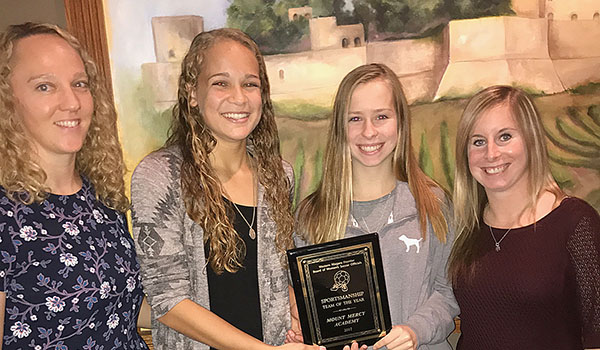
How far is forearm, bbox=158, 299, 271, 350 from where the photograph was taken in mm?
1892

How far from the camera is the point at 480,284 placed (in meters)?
2.14

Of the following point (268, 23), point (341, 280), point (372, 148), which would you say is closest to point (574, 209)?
point (372, 148)

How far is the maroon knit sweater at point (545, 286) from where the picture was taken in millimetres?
1971

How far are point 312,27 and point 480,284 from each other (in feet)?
5.07

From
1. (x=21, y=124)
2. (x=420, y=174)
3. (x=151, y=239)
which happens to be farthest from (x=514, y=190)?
(x=21, y=124)

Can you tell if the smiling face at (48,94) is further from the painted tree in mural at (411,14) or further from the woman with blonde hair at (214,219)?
the painted tree in mural at (411,14)

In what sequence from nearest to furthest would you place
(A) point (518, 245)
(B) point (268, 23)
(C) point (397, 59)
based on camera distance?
(A) point (518, 245)
(B) point (268, 23)
(C) point (397, 59)

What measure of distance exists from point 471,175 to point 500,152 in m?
0.23

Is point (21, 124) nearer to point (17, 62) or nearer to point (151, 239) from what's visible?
point (17, 62)

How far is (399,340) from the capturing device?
6.75ft

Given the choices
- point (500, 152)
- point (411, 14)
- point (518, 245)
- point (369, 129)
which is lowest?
point (518, 245)

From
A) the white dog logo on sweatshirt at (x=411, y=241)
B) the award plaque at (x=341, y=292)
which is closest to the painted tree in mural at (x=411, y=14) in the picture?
the white dog logo on sweatshirt at (x=411, y=241)

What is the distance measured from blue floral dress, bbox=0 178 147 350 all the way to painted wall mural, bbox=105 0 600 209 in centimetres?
107

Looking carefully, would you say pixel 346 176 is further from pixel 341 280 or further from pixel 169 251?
pixel 169 251
